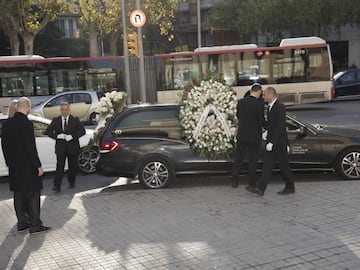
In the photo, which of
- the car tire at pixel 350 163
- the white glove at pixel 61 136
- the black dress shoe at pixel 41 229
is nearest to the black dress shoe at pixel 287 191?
the car tire at pixel 350 163

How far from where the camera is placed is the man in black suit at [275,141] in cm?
713

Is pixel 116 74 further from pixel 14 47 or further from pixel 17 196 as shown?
pixel 17 196

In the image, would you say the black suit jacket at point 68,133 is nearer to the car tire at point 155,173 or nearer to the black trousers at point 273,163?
the car tire at point 155,173

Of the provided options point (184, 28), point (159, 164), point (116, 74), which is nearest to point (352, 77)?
point (116, 74)

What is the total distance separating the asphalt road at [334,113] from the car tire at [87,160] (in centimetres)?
873

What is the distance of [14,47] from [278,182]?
24.1 meters

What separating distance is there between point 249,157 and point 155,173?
5.32ft

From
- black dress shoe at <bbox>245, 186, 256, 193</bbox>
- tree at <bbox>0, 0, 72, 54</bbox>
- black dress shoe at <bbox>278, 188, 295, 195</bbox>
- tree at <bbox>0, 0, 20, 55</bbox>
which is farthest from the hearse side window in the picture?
tree at <bbox>0, 0, 72, 54</bbox>

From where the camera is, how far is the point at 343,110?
67.6 feet

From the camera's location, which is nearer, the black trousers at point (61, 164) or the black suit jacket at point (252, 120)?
the black suit jacket at point (252, 120)

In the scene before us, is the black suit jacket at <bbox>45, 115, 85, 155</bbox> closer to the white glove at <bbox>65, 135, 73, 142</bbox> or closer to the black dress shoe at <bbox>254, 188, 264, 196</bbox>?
the white glove at <bbox>65, 135, 73, 142</bbox>

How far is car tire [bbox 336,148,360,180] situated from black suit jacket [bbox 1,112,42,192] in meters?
4.96

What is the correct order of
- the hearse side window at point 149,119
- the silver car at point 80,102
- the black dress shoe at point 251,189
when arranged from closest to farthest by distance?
1. the black dress shoe at point 251,189
2. the hearse side window at point 149,119
3. the silver car at point 80,102

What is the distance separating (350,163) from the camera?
331 inches
